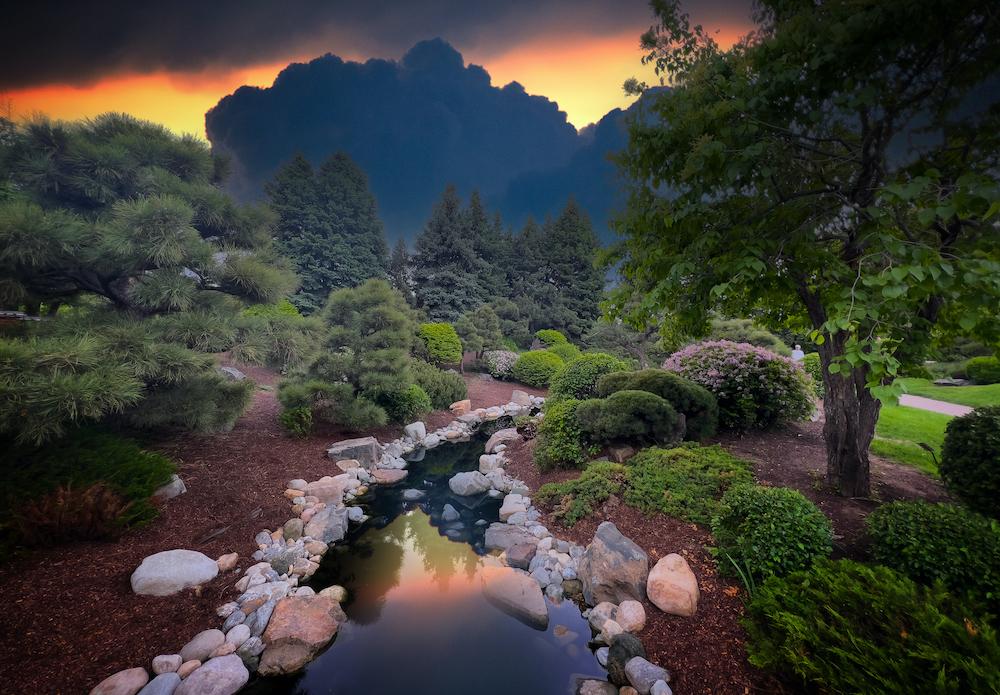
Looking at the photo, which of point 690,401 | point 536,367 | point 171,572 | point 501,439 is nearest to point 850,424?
point 690,401

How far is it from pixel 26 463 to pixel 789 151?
8.37 m

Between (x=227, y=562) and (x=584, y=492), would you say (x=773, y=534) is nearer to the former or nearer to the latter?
(x=584, y=492)

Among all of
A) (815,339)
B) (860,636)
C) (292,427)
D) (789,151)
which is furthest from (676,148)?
(292,427)

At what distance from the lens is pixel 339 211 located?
24.6m

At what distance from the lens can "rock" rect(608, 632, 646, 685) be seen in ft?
10.5

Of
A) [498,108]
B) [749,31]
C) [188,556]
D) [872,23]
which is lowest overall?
[188,556]

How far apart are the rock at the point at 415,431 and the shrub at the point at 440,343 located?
6151 millimetres

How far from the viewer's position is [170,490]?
16.8 feet

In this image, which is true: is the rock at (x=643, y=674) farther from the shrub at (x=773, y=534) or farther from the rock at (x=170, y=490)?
the rock at (x=170, y=490)

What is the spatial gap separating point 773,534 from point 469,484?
16.1 ft

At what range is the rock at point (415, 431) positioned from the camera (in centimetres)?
995

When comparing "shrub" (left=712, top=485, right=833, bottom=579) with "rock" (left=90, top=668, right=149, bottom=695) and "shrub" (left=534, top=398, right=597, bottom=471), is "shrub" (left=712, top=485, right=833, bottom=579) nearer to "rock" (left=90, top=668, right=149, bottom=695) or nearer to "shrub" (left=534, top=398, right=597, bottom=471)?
"shrub" (left=534, top=398, right=597, bottom=471)

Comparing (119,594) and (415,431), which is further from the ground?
(119,594)

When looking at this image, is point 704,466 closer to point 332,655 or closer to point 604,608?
point 604,608
